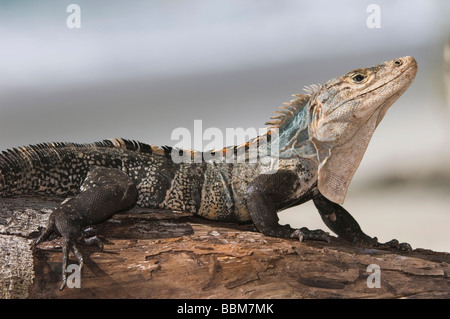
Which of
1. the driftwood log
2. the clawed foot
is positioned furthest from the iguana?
the driftwood log

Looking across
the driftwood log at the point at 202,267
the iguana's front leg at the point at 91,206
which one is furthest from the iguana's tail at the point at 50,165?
the driftwood log at the point at 202,267

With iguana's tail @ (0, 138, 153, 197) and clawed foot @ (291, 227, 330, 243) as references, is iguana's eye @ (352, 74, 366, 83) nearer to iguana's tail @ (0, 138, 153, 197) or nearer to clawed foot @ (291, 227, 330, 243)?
clawed foot @ (291, 227, 330, 243)

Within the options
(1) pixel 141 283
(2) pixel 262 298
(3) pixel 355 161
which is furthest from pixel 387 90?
(1) pixel 141 283

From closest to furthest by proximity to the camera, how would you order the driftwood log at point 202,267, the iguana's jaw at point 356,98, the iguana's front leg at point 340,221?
the driftwood log at point 202,267, the iguana's jaw at point 356,98, the iguana's front leg at point 340,221

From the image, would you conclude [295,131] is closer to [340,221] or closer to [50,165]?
[340,221]

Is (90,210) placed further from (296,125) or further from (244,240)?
(296,125)

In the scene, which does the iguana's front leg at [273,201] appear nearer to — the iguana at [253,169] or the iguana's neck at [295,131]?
the iguana at [253,169]
